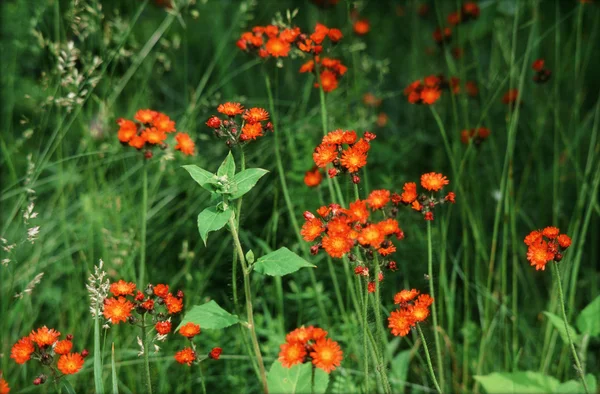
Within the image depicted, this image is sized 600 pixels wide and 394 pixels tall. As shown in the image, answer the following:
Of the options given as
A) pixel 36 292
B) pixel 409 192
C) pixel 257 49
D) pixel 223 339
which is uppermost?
pixel 257 49

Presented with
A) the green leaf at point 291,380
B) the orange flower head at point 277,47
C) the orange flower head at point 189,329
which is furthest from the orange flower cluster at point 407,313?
the orange flower head at point 277,47

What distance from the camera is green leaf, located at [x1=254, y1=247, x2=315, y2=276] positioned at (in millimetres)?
1550

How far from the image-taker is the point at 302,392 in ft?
5.59

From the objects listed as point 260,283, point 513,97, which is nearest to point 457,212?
point 513,97

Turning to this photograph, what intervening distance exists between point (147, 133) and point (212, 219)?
0.60m

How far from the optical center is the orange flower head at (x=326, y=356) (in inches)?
53.7

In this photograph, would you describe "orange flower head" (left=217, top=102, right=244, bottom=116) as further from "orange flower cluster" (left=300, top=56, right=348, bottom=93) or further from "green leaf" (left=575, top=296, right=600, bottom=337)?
"green leaf" (left=575, top=296, right=600, bottom=337)

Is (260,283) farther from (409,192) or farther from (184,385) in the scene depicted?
(409,192)

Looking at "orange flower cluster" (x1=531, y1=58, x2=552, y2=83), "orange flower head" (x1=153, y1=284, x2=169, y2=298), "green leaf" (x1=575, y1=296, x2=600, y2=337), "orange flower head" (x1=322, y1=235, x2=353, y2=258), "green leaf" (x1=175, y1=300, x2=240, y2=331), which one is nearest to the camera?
"orange flower head" (x1=322, y1=235, x2=353, y2=258)

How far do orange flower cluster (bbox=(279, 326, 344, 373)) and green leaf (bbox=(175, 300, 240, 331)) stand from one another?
230 mm

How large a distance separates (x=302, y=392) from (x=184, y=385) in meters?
0.75

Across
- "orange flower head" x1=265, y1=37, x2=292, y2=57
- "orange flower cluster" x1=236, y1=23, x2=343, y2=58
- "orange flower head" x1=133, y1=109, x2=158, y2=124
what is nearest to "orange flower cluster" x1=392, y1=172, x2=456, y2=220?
"orange flower cluster" x1=236, y1=23, x2=343, y2=58

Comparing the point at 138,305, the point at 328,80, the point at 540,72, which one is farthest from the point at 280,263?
the point at 540,72

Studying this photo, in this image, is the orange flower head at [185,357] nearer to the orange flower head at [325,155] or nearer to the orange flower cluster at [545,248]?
the orange flower head at [325,155]
